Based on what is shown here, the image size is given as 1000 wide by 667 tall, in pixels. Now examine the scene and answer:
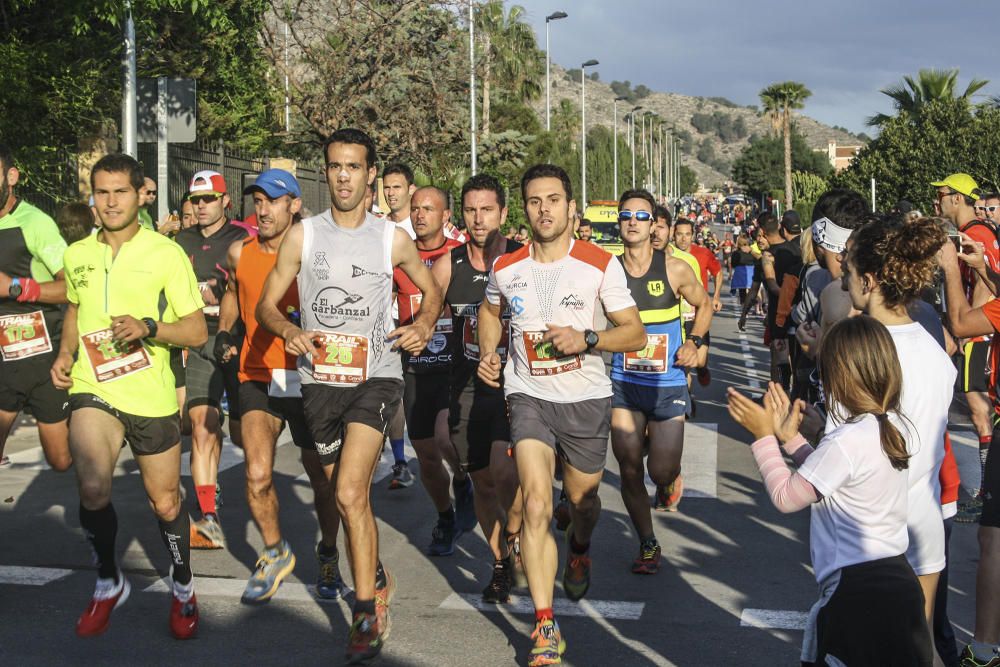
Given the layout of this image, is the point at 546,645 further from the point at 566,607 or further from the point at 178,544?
the point at 178,544

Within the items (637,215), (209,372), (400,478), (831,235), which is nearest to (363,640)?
(831,235)

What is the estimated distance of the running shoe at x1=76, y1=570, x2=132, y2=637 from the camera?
5668 mm

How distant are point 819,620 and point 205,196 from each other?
5.67m

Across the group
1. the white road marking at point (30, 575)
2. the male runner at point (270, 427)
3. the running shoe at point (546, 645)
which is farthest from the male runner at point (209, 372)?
the running shoe at point (546, 645)

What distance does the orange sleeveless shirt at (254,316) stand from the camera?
6.49 m

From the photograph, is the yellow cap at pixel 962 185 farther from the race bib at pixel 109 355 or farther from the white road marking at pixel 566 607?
the race bib at pixel 109 355

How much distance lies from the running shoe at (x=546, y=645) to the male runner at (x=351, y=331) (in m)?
0.70

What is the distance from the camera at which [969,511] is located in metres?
8.45

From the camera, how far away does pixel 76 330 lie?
19.1ft

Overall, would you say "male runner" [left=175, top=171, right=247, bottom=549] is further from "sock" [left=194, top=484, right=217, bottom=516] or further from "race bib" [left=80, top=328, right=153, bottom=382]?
"race bib" [left=80, top=328, right=153, bottom=382]

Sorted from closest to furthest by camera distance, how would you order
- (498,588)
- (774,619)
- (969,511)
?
1. (774,619)
2. (498,588)
3. (969,511)

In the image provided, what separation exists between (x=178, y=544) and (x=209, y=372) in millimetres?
2448

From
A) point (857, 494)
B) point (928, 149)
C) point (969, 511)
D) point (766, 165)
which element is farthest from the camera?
point (766, 165)

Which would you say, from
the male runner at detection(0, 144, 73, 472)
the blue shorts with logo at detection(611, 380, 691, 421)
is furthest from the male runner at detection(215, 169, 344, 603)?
the blue shorts with logo at detection(611, 380, 691, 421)
